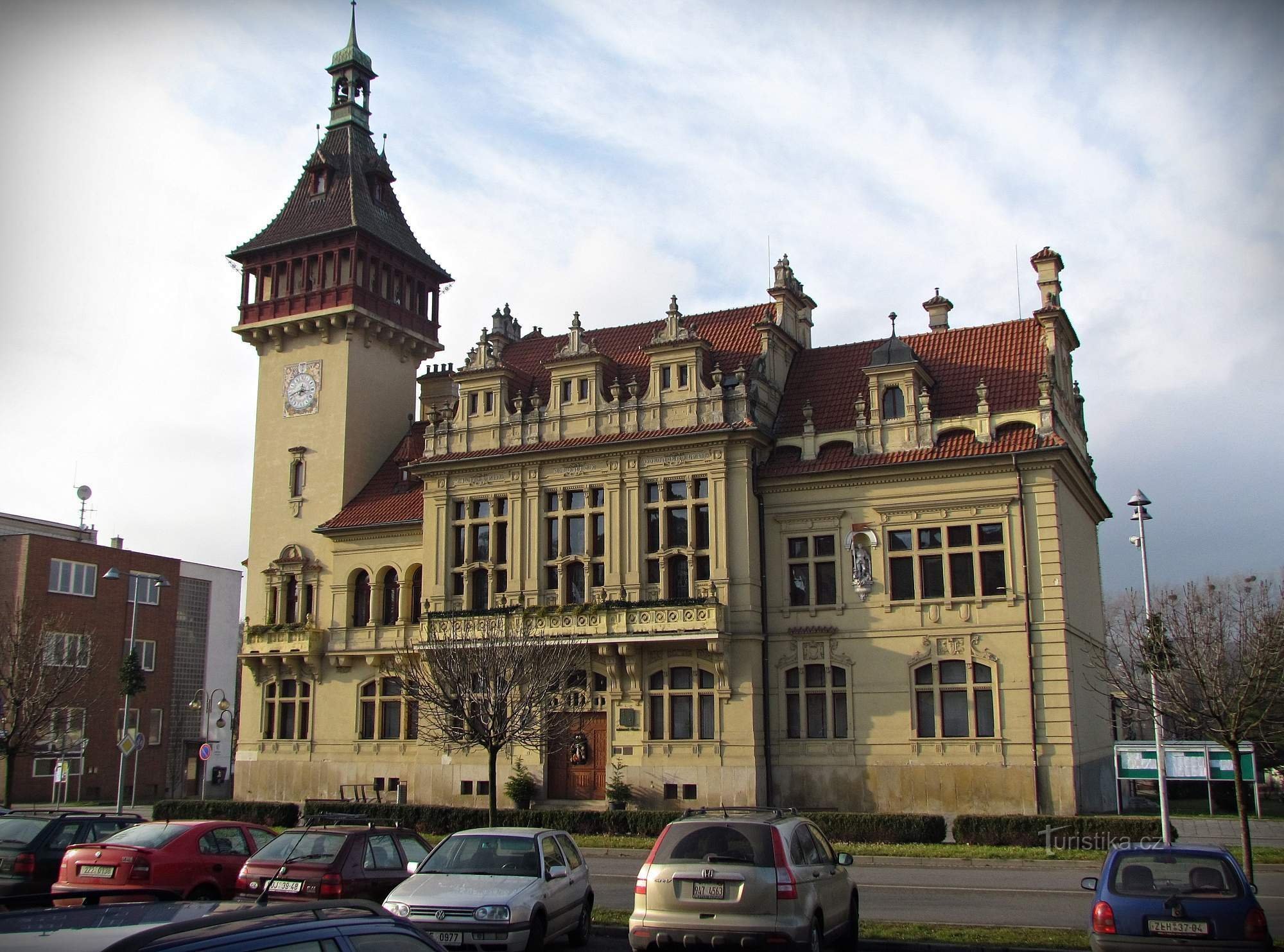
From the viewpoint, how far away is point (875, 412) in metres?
40.1

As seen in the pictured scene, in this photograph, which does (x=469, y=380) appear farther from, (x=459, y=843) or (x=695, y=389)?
(x=459, y=843)

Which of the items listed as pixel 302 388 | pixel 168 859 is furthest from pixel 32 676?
pixel 168 859

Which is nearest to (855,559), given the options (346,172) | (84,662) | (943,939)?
(943,939)

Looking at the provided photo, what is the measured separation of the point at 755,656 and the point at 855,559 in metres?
4.59

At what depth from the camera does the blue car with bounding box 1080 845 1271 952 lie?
1327cm

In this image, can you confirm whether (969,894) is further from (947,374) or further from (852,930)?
(947,374)

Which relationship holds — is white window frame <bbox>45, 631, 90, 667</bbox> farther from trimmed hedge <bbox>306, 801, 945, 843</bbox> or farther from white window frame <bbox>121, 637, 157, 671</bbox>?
trimmed hedge <bbox>306, 801, 945, 843</bbox>

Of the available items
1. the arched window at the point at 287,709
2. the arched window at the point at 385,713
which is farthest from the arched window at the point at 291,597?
the arched window at the point at 385,713

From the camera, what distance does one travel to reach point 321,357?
5053 cm

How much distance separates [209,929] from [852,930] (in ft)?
38.6

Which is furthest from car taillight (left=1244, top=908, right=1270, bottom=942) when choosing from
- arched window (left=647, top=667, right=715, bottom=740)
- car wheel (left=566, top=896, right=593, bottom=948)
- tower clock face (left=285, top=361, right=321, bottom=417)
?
tower clock face (left=285, top=361, right=321, bottom=417)

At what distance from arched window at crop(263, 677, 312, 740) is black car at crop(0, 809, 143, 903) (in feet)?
87.7

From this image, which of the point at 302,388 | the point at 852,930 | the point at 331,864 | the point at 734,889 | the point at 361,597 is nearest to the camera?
the point at 734,889

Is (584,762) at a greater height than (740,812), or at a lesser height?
lesser
